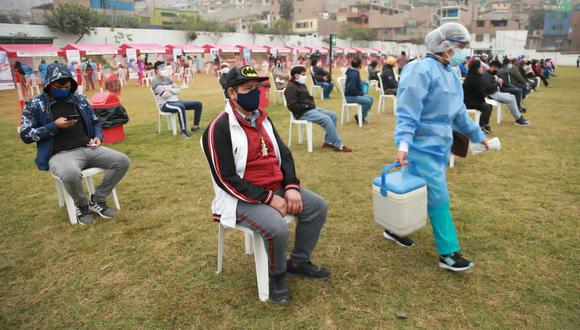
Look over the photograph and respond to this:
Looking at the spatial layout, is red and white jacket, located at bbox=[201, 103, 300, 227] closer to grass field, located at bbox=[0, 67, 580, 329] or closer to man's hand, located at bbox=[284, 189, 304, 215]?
man's hand, located at bbox=[284, 189, 304, 215]

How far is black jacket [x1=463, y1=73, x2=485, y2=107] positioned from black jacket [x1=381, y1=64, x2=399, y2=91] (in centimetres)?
324

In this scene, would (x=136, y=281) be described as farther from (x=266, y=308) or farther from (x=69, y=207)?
(x=69, y=207)

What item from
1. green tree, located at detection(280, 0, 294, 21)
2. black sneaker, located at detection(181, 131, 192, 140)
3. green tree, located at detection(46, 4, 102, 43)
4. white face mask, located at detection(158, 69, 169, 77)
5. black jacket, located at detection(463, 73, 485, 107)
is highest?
green tree, located at detection(280, 0, 294, 21)

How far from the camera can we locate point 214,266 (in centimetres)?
299

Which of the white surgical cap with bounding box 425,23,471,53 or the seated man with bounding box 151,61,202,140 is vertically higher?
the white surgical cap with bounding box 425,23,471,53

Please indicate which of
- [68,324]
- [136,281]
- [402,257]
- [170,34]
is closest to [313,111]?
[402,257]

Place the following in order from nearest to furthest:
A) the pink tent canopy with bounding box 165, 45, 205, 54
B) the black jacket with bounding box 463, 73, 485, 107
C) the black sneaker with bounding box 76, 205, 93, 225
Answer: the black sneaker with bounding box 76, 205, 93, 225 → the black jacket with bounding box 463, 73, 485, 107 → the pink tent canopy with bounding box 165, 45, 205, 54

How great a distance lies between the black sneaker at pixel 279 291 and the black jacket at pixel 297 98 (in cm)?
407

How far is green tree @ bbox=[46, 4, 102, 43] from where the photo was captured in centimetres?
3503

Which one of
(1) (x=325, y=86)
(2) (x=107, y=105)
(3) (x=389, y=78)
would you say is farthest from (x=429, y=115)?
(1) (x=325, y=86)

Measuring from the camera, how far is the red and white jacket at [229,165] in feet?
7.86

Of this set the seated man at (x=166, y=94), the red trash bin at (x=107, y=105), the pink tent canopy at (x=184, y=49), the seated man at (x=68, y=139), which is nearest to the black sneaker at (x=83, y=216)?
the seated man at (x=68, y=139)

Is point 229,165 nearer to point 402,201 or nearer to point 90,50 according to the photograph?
point 402,201

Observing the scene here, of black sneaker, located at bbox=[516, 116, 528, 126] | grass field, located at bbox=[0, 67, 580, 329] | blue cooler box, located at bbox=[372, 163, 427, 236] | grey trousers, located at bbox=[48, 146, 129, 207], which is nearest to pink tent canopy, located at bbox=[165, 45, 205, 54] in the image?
grass field, located at bbox=[0, 67, 580, 329]
